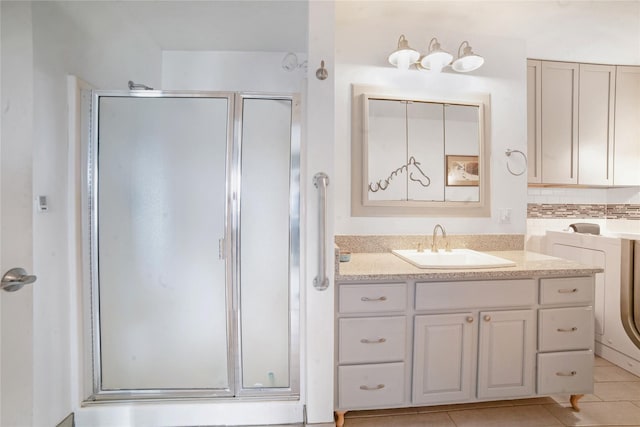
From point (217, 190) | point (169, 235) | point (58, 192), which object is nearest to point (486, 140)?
point (217, 190)

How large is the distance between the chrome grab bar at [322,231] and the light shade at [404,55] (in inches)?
42.1

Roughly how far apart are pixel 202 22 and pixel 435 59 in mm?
1470

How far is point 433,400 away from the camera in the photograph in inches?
56.8

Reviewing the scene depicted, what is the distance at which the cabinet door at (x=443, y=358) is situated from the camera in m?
1.43

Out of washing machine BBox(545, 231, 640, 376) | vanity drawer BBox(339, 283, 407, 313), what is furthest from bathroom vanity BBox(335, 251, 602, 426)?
washing machine BBox(545, 231, 640, 376)

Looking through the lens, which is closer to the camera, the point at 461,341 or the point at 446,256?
the point at 461,341

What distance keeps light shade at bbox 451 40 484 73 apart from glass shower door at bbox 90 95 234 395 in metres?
1.52

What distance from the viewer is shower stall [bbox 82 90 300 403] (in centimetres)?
152

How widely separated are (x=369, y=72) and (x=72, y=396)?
2.54 m

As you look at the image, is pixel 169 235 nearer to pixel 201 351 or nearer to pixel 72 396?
pixel 201 351

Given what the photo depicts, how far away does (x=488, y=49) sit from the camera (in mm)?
2012

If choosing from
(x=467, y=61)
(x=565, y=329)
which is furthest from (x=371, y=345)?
(x=467, y=61)

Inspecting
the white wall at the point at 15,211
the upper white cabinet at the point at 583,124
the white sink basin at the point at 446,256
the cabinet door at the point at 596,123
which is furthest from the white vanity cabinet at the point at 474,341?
the white wall at the point at 15,211

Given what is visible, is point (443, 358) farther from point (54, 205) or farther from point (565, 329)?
point (54, 205)
